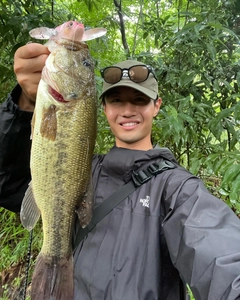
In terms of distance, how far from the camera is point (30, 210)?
5.91ft

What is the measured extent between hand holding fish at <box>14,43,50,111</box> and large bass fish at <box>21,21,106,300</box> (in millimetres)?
46

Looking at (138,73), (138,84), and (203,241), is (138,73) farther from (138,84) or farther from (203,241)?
(203,241)

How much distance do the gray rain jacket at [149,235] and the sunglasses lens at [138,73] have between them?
558 mm

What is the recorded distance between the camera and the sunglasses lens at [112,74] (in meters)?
2.23

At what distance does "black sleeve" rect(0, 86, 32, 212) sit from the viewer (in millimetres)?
1899

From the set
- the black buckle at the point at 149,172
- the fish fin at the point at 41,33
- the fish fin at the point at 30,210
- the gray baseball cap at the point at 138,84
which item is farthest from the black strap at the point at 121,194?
the fish fin at the point at 41,33

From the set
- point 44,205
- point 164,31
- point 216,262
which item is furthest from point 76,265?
point 164,31

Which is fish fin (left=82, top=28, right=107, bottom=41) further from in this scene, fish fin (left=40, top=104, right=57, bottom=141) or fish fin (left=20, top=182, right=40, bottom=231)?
fish fin (left=20, top=182, right=40, bottom=231)

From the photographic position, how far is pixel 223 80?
10.7 ft

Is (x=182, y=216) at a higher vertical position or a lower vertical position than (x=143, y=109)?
lower

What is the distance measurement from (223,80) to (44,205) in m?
2.37

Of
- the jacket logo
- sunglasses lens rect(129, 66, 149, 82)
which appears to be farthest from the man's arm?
the jacket logo

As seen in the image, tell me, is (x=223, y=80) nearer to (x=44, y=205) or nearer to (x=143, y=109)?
(x=143, y=109)

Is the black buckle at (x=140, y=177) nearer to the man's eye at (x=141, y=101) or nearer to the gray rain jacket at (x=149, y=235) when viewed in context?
the gray rain jacket at (x=149, y=235)
